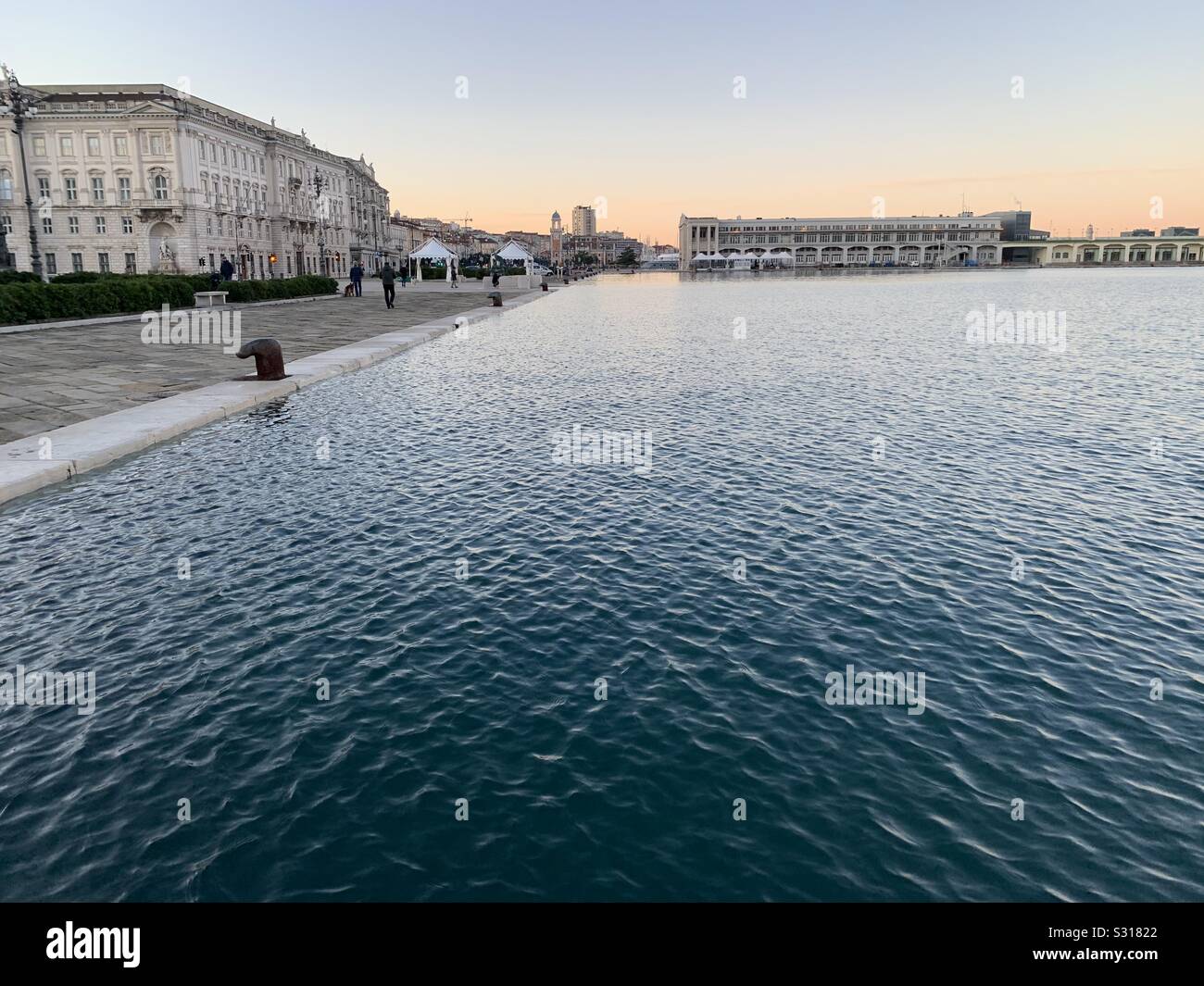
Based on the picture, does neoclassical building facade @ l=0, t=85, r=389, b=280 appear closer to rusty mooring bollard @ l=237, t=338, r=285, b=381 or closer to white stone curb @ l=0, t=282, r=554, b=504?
white stone curb @ l=0, t=282, r=554, b=504

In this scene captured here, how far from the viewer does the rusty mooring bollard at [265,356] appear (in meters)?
20.1

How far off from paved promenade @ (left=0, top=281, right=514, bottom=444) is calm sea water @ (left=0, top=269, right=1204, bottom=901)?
3.26 metres

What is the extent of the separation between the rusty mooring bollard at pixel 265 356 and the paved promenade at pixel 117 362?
966mm

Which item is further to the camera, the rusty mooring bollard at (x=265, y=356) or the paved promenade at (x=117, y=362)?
the rusty mooring bollard at (x=265, y=356)

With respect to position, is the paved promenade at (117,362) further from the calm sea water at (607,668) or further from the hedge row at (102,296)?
the calm sea water at (607,668)

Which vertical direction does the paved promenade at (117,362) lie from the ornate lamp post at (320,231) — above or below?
below

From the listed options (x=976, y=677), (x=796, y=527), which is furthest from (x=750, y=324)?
(x=976, y=677)

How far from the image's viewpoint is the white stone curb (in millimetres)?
12109

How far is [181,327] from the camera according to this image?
32.3 metres

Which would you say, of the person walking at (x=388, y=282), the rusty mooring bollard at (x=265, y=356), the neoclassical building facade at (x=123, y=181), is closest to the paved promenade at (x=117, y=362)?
the rusty mooring bollard at (x=265, y=356)

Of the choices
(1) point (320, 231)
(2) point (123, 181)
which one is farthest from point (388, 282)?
(1) point (320, 231)

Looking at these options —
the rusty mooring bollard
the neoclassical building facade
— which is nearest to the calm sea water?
the rusty mooring bollard

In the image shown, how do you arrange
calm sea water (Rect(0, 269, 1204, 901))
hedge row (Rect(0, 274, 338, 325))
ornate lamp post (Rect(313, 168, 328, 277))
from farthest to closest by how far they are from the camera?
ornate lamp post (Rect(313, 168, 328, 277))
hedge row (Rect(0, 274, 338, 325))
calm sea water (Rect(0, 269, 1204, 901))
